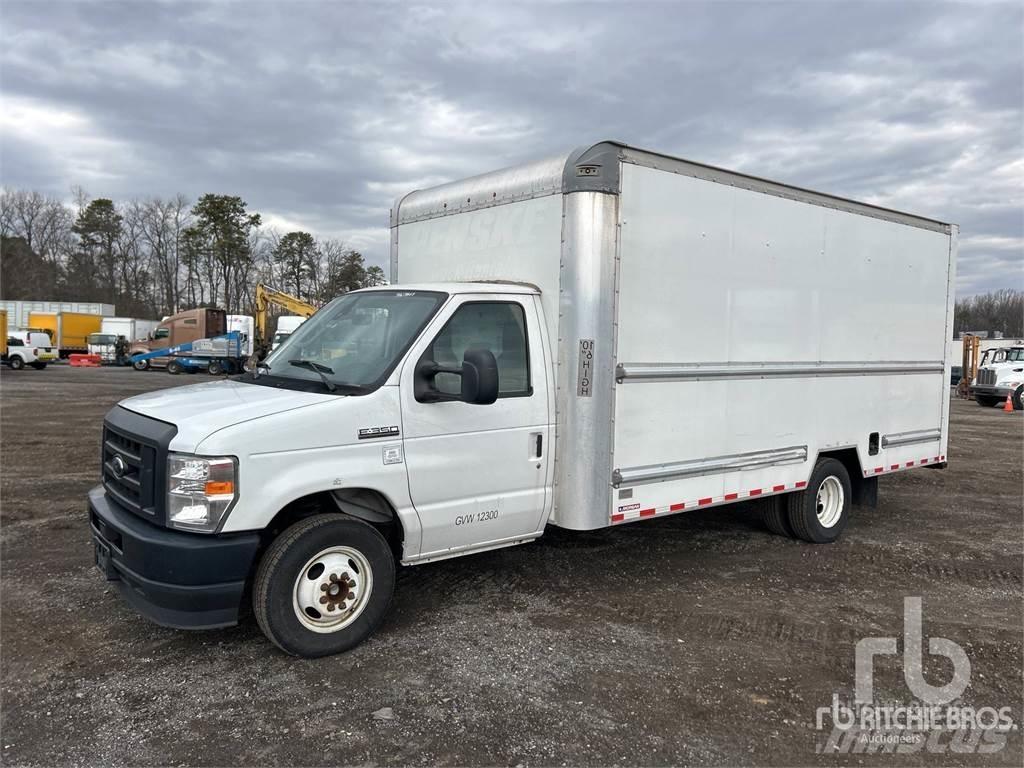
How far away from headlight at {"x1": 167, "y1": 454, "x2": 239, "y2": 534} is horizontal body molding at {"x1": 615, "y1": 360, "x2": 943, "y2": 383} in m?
2.59

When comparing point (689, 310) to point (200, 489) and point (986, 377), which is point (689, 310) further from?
point (986, 377)

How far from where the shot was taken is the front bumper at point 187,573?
3.89 meters

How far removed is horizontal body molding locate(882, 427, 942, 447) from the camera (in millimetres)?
7363

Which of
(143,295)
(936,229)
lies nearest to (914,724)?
(936,229)

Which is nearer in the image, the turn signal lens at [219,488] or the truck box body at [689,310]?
the turn signal lens at [219,488]

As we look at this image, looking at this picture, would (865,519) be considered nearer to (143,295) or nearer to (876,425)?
(876,425)

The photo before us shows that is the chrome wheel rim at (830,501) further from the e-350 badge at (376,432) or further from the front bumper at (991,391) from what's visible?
the front bumper at (991,391)

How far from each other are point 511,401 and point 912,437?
501 cm

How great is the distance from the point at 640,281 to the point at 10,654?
15.2 ft

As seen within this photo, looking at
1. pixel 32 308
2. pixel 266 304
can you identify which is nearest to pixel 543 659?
pixel 266 304

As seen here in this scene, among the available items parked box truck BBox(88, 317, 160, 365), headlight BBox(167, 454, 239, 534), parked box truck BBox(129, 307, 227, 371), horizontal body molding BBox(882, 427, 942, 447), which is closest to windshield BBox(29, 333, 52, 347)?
parked box truck BBox(129, 307, 227, 371)

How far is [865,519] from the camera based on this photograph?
811cm

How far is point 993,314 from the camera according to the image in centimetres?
8862

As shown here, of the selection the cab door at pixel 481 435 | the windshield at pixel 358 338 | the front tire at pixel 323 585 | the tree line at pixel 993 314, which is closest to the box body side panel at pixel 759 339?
the cab door at pixel 481 435
